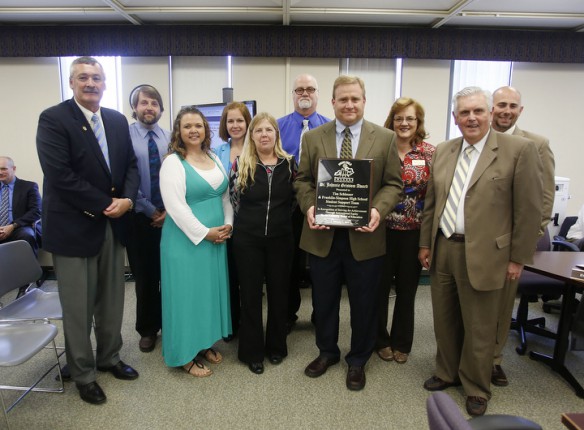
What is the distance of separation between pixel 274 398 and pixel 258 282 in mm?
687

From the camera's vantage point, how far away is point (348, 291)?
7.59ft

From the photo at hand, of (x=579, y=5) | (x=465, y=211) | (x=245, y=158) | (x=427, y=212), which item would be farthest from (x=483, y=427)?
(x=579, y=5)

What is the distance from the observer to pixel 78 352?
7.00ft

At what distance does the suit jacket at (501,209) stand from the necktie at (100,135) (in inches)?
78.6

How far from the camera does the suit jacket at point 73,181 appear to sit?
1.93m

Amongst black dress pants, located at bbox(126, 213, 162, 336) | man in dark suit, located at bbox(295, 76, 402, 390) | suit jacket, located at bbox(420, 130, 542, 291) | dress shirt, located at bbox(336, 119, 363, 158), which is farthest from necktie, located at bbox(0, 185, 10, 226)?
suit jacket, located at bbox(420, 130, 542, 291)

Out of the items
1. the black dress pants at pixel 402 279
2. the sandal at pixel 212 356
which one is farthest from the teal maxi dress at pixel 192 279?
the black dress pants at pixel 402 279

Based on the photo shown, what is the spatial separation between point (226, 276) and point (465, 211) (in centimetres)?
152

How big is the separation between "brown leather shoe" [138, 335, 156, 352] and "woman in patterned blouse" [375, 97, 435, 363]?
1.69m

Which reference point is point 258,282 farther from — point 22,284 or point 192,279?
point 22,284

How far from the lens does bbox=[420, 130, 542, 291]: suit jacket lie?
184 cm

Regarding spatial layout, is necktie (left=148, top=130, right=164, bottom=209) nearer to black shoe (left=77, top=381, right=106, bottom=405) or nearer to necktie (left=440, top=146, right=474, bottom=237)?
black shoe (left=77, top=381, right=106, bottom=405)

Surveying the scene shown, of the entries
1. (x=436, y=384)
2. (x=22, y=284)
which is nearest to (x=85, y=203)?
(x=22, y=284)

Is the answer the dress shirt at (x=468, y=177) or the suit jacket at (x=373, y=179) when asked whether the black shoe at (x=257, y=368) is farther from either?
the dress shirt at (x=468, y=177)
